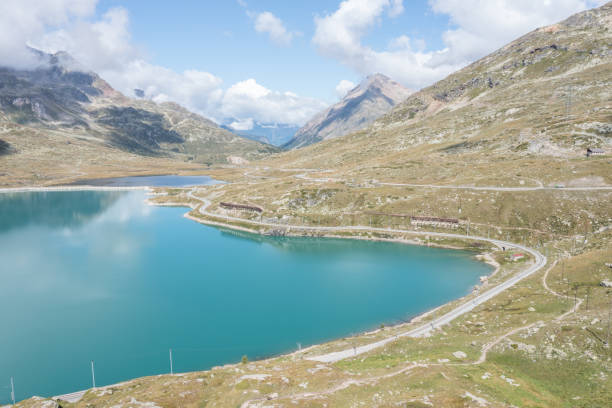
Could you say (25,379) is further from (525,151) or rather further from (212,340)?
(525,151)

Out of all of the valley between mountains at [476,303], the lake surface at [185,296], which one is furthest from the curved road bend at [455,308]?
the lake surface at [185,296]

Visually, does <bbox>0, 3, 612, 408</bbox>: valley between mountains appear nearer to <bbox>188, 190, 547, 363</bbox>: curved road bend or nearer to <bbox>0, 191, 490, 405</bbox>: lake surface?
<bbox>188, 190, 547, 363</bbox>: curved road bend

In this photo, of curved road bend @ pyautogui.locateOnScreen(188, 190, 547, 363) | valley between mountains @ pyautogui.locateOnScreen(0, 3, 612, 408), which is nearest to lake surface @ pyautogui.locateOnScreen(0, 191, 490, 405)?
valley between mountains @ pyautogui.locateOnScreen(0, 3, 612, 408)

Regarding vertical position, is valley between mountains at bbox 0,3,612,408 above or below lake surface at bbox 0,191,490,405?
above

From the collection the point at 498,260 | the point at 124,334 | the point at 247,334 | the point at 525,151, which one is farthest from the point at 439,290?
the point at 525,151

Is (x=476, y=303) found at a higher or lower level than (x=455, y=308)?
higher

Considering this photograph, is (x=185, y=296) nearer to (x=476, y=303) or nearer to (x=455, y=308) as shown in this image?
(x=455, y=308)

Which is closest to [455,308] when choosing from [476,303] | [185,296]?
[476,303]

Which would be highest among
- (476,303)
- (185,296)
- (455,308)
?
(476,303)

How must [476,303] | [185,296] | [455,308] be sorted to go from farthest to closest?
[185,296]
[476,303]
[455,308]
